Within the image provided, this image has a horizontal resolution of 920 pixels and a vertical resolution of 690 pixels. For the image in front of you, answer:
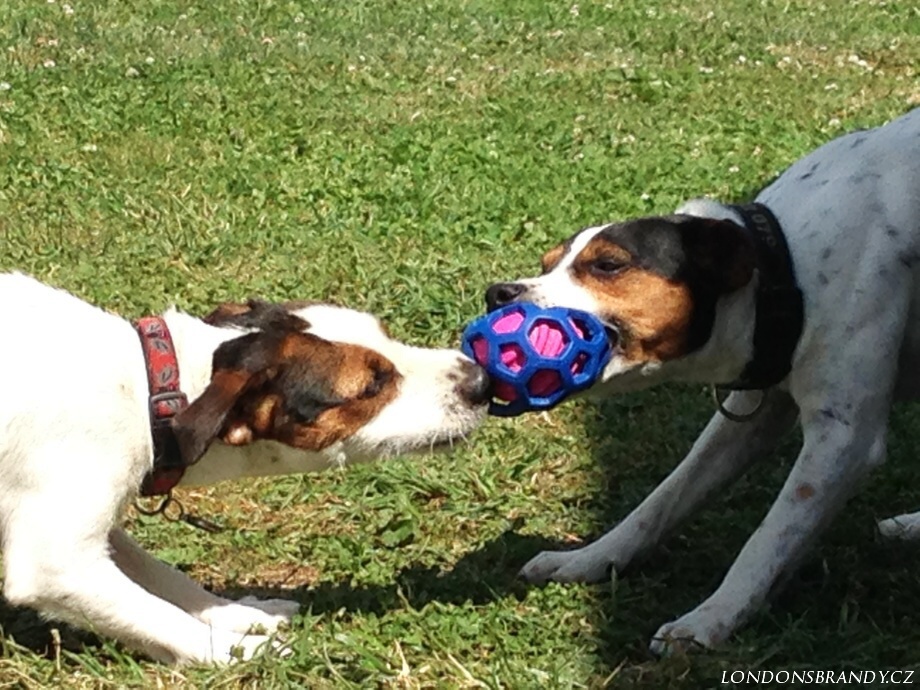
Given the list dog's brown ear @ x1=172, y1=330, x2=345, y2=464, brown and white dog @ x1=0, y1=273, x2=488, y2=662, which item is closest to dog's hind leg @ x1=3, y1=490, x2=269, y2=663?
brown and white dog @ x1=0, y1=273, x2=488, y2=662

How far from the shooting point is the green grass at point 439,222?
5027 millimetres

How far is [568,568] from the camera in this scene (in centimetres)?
546

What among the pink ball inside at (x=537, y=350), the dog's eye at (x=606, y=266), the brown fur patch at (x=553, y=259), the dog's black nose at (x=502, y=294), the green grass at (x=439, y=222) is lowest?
the green grass at (x=439, y=222)

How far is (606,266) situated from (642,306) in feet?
0.58

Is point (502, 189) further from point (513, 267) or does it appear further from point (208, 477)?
point (208, 477)

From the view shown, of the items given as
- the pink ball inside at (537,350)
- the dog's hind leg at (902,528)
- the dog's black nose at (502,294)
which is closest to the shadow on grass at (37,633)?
the pink ball inside at (537,350)

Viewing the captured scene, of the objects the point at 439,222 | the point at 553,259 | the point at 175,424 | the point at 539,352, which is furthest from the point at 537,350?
the point at 439,222

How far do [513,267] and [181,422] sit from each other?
396 cm

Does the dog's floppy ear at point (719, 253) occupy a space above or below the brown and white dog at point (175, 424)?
above

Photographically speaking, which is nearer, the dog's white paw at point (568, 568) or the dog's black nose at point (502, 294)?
the dog's black nose at point (502, 294)

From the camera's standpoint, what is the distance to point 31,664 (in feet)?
16.0

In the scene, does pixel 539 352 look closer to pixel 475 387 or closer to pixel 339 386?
pixel 475 387

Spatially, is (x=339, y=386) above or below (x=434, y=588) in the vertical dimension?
above

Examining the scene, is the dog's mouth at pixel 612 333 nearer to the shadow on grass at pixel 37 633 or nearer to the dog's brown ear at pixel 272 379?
the dog's brown ear at pixel 272 379
